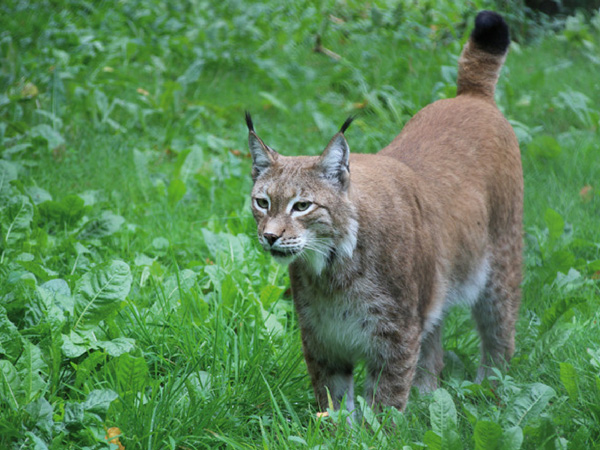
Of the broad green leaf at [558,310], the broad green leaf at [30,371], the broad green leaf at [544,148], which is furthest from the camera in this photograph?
the broad green leaf at [544,148]

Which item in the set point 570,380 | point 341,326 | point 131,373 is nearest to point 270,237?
point 341,326

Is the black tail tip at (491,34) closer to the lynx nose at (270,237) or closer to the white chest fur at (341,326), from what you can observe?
the white chest fur at (341,326)

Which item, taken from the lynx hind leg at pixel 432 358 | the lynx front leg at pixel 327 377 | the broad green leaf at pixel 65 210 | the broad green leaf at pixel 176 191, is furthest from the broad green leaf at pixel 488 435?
the broad green leaf at pixel 176 191

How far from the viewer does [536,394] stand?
300cm

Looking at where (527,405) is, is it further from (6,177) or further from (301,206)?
(6,177)

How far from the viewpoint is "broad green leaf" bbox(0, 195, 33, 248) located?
450 cm

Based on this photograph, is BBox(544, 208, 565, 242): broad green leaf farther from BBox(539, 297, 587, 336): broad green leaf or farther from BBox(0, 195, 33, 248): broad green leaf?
BBox(0, 195, 33, 248): broad green leaf

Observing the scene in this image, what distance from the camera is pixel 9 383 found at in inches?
120

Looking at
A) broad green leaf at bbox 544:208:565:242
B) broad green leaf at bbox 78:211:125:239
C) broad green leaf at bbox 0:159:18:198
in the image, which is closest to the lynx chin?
broad green leaf at bbox 544:208:565:242

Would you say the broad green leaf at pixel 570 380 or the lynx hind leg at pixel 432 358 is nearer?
the broad green leaf at pixel 570 380

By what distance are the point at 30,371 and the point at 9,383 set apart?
10 centimetres

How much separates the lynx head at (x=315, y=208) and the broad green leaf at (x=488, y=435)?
1.07 meters

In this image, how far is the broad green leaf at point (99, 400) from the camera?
3.00 m

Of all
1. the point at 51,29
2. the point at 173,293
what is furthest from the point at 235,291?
the point at 51,29
